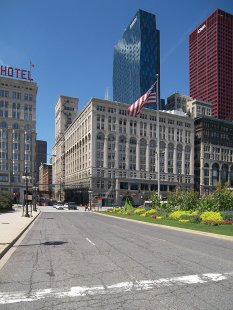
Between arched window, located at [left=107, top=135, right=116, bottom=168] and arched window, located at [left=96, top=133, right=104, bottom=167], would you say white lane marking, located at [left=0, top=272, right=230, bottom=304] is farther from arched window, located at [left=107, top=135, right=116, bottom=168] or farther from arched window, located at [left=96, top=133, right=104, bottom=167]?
arched window, located at [left=107, top=135, right=116, bottom=168]

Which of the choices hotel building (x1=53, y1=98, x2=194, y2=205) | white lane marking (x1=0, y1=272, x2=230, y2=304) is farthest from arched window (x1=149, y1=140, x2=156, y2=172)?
white lane marking (x1=0, y1=272, x2=230, y2=304)

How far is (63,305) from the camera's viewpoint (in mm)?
6547

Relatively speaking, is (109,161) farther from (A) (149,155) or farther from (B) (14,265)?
(B) (14,265)

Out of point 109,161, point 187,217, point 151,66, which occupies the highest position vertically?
point 151,66

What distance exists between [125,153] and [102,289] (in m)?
118

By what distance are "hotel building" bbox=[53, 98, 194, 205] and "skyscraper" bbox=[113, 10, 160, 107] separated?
1201 inches

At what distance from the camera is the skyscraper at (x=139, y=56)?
16161 centimetres

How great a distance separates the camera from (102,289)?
7641mm

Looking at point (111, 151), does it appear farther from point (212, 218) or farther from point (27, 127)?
point (212, 218)

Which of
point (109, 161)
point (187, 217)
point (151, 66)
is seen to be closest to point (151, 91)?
point (187, 217)

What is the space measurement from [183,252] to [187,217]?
18.6 m

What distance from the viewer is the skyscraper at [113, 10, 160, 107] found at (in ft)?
530

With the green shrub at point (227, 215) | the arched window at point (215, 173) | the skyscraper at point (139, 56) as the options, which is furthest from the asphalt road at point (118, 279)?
the skyscraper at point (139, 56)

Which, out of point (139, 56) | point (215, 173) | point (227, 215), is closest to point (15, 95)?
point (139, 56)
